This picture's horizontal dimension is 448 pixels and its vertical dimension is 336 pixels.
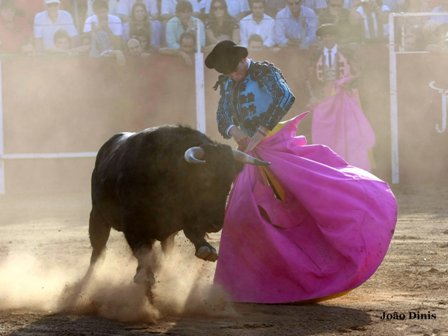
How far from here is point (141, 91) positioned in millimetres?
9805

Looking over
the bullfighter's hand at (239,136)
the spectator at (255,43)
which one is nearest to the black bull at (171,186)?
the bullfighter's hand at (239,136)

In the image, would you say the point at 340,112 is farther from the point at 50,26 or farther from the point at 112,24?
the point at 50,26

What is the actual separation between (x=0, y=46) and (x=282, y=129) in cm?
599

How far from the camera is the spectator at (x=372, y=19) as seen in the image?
951 cm

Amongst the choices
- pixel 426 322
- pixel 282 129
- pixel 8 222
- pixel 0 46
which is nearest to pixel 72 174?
pixel 0 46

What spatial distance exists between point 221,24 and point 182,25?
0.40 metres

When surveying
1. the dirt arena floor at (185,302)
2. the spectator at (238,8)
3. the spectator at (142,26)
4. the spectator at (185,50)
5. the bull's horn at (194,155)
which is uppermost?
the spectator at (238,8)

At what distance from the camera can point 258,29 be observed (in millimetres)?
9367

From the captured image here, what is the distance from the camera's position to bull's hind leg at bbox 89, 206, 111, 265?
4.58m

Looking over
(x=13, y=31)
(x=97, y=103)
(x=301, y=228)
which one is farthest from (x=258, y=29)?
(x=301, y=228)

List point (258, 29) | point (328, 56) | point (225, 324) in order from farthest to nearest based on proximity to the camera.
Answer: point (258, 29)
point (328, 56)
point (225, 324)

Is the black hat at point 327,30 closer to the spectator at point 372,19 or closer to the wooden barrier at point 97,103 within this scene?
the spectator at point 372,19

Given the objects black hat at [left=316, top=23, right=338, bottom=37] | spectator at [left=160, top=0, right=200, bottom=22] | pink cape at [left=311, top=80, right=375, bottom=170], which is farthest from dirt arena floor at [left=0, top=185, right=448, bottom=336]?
spectator at [left=160, top=0, right=200, bottom=22]

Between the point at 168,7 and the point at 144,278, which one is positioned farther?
the point at 168,7
